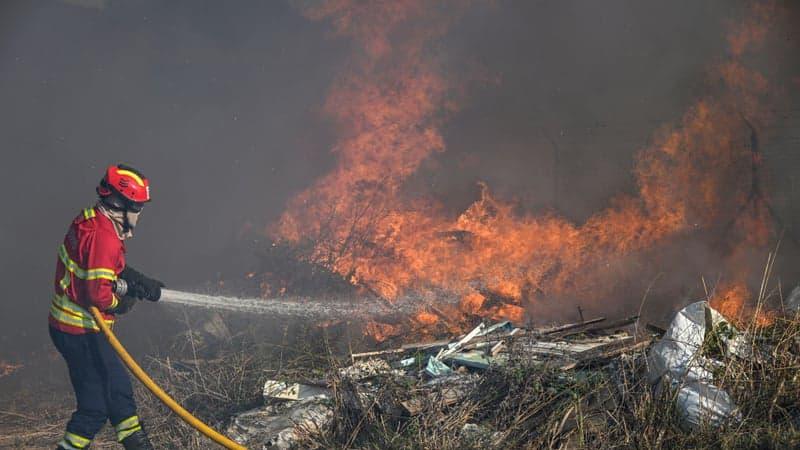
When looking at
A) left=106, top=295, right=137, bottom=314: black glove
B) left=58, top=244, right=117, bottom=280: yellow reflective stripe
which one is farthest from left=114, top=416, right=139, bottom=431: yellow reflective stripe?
left=58, top=244, right=117, bottom=280: yellow reflective stripe

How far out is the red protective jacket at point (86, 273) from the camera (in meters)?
4.56

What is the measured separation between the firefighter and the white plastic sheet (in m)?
3.65

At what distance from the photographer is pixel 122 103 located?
39.5ft

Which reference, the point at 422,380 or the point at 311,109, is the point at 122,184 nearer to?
the point at 422,380

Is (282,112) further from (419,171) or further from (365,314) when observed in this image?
(365,314)

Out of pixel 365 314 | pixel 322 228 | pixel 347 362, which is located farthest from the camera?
pixel 322 228

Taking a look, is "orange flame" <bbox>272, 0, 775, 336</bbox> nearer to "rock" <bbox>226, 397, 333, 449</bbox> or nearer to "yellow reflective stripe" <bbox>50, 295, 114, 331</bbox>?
"rock" <bbox>226, 397, 333, 449</bbox>

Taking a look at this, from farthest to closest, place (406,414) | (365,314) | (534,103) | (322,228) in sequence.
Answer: (534,103), (322,228), (365,314), (406,414)

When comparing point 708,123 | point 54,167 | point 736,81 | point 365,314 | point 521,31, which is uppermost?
point 521,31

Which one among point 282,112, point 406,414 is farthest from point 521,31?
point 406,414

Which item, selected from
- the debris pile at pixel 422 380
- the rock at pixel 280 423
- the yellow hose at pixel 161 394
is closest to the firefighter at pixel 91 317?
the yellow hose at pixel 161 394

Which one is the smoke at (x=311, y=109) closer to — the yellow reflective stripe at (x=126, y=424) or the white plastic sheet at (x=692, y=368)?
the yellow reflective stripe at (x=126, y=424)

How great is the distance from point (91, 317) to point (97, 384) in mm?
492

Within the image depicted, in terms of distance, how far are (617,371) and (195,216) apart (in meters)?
8.66
